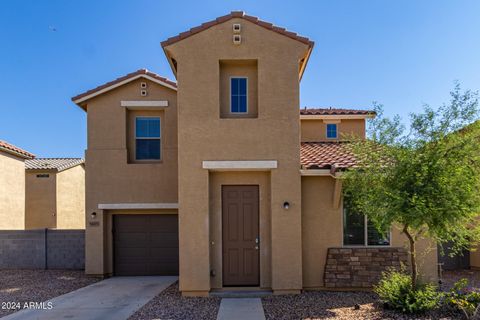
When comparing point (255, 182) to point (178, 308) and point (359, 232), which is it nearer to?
point (359, 232)

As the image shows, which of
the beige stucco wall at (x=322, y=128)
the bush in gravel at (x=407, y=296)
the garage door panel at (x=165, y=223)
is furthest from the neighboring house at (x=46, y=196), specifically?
the bush in gravel at (x=407, y=296)

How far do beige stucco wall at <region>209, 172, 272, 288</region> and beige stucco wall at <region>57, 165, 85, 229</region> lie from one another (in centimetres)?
1844

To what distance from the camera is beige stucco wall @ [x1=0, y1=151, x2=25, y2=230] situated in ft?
54.7

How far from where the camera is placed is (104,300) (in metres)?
8.97

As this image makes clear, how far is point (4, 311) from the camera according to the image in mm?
8305

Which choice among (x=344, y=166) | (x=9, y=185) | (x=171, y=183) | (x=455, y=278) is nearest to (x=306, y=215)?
(x=344, y=166)

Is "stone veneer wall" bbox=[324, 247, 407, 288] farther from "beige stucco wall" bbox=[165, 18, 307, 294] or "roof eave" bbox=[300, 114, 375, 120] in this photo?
"roof eave" bbox=[300, 114, 375, 120]

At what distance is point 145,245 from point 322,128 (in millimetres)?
8239

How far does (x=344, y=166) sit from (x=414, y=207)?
233 centimetres

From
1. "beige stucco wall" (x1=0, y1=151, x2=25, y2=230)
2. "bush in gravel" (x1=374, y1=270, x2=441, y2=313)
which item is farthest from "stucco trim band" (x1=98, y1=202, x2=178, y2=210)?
"beige stucco wall" (x1=0, y1=151, x2=25, y2=230)

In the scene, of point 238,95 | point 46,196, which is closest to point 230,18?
point 238,95

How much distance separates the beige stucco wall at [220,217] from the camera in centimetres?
938

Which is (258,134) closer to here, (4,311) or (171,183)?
(171,183)

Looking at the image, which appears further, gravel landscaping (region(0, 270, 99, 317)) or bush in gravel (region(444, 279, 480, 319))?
gravel landscaping (region(0, 270, 99, 317))
